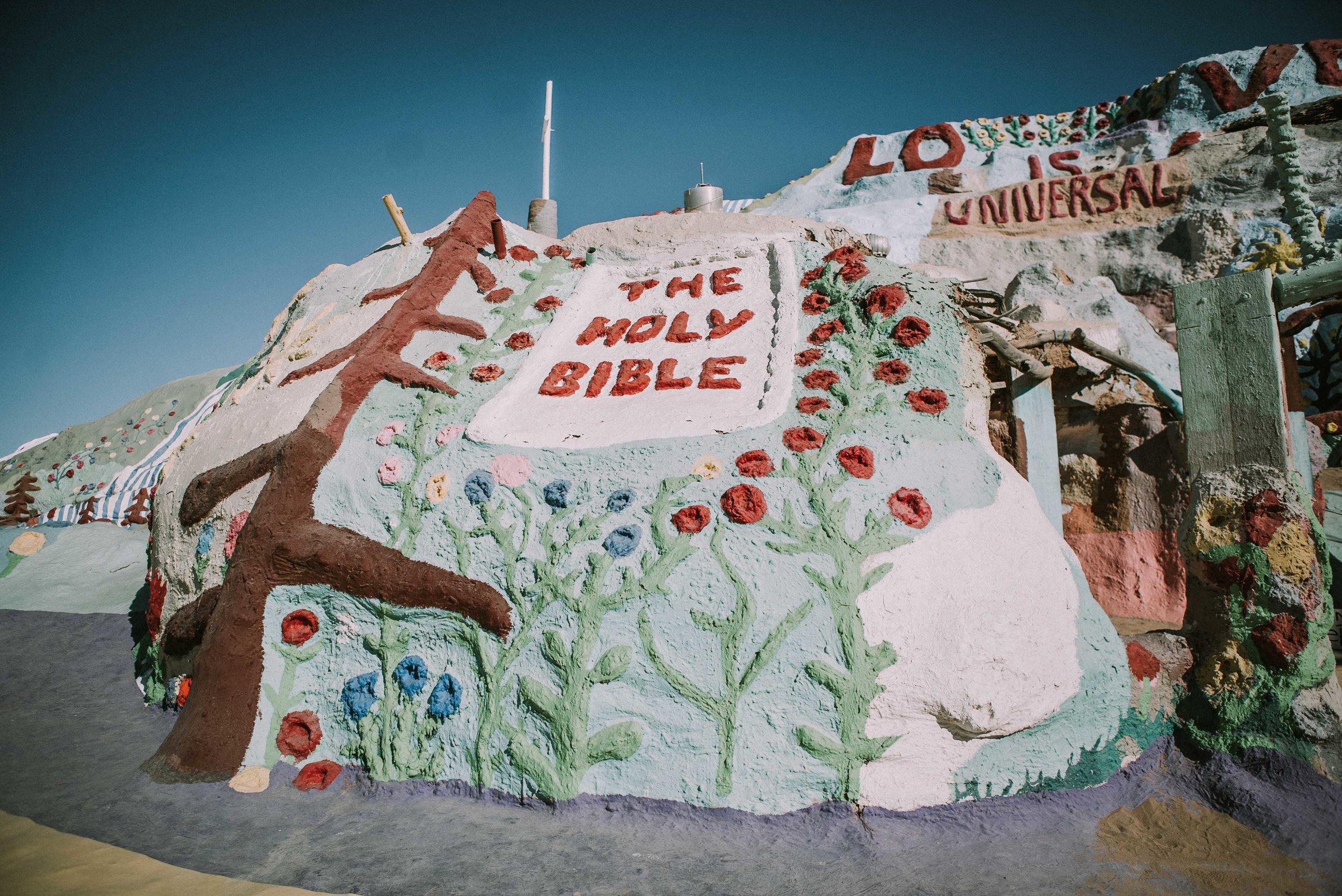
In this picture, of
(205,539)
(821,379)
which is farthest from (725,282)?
(205,539)

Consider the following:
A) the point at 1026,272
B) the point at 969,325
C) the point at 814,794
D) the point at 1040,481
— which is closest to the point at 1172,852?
the point at 814,794

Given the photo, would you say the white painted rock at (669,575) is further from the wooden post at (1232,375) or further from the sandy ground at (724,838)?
the wooden post at (1232,375)

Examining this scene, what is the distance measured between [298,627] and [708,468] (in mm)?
1847

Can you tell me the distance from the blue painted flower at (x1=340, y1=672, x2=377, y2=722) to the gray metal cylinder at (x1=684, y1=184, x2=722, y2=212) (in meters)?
3.78

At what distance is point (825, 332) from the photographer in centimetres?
348

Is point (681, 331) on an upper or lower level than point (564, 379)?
upper

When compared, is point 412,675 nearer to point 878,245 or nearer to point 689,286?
point 689,286

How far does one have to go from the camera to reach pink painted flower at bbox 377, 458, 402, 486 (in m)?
3.30

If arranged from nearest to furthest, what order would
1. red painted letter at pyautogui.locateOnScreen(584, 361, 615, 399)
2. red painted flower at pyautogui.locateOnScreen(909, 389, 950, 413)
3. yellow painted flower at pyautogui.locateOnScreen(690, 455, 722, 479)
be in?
yellow painted flower at pyautogui.locateOnScreen(690, 455, 722, 479), red painted flower at pyautogui.locateOnScreen(909, 389, 950, 413), red painted letter at pyautogui.locateOnScreen(584, 361, 615, 399)

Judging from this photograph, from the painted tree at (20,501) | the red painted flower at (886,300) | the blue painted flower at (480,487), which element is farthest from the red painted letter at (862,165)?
the painted tree at (20,501)

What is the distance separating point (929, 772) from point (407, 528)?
224cm

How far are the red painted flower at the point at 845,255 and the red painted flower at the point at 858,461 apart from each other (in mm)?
1226

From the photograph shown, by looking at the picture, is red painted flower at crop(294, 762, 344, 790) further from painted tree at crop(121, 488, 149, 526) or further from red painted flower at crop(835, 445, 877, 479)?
painted tree at crop(121, 488, 149, 526)

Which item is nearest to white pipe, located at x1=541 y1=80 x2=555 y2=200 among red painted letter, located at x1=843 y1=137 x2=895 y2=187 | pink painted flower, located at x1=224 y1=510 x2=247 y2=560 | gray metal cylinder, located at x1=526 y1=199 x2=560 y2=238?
gray metal cylinder, located at x1=526 y1=199 x2=560 y2=238
